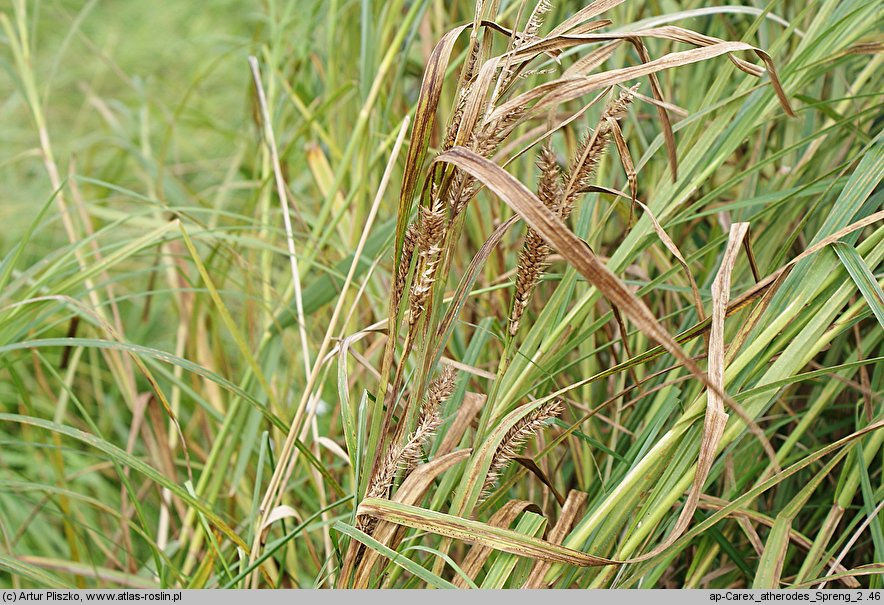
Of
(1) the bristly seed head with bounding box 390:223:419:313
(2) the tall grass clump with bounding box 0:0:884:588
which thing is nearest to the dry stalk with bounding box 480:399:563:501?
(2) the tall grass clump with bounding box 0:0:884:588

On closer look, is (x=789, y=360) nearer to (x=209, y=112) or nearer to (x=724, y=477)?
(x=724, y=477)

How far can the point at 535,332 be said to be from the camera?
51cm

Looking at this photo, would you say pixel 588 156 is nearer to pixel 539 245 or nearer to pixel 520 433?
pixel 539 245

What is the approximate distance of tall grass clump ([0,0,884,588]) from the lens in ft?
1.41

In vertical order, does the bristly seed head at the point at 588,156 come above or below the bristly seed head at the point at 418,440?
above

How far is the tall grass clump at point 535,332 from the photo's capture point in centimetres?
43

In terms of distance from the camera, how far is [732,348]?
0.47 meters

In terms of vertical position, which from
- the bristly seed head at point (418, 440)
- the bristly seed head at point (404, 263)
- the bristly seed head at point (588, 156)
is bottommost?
the bristly seed head at point (418, 440)

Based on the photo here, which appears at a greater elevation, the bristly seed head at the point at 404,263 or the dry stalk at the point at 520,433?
the bristly seed head at the point at 404,263

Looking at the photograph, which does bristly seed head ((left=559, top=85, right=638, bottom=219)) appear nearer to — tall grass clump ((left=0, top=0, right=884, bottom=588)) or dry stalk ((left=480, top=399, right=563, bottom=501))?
tall grass clump ((left=0, top=0, right=884, bottom=588))

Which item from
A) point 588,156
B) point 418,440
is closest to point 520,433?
point 418,440

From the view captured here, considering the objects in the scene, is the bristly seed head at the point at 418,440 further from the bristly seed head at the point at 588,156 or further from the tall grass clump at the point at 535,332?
the bristly seed head at the point at 588,156

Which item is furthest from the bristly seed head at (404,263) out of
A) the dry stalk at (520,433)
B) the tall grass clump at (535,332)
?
the dry stalk at (520,433)

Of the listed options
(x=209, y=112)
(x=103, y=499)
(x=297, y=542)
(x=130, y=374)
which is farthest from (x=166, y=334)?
(x=209, y=112)
